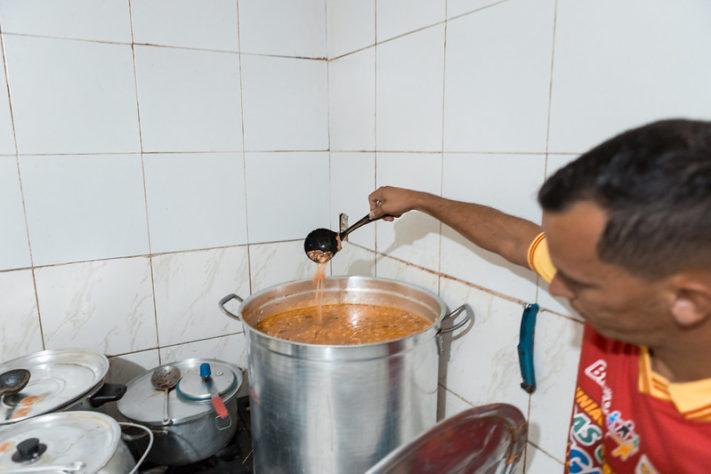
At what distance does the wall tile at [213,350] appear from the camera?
152 cm

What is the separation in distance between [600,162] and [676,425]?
15.3 inches

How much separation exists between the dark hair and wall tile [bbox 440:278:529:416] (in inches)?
20.6

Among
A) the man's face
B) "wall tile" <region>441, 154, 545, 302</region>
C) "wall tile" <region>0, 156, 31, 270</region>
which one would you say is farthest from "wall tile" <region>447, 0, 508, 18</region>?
"wall tile" <region>0, 156, 31, 270</region>

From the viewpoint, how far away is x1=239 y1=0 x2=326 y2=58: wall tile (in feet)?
4.87

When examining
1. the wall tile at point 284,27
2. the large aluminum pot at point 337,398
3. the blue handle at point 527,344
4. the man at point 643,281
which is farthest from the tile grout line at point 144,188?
the man at point 643,281

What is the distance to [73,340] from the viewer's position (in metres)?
1.38

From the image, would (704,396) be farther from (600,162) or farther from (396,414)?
(396,414)

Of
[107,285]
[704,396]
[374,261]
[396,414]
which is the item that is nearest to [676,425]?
[704,396]

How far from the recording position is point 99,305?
140 cm

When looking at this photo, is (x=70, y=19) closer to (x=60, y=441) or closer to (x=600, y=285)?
(x=60, y=441)

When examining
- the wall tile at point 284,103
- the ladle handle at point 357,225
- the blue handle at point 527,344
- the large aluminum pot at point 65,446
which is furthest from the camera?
the wall tile at point 284,103

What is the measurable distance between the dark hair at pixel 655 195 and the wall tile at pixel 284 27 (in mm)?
1276

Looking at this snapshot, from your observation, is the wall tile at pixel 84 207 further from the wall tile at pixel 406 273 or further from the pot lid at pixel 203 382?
the wall tile at pixel 406 273

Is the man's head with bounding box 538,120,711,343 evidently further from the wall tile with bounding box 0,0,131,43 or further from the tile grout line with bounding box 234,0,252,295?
the wall tile with bounding box 0,0,131,43
